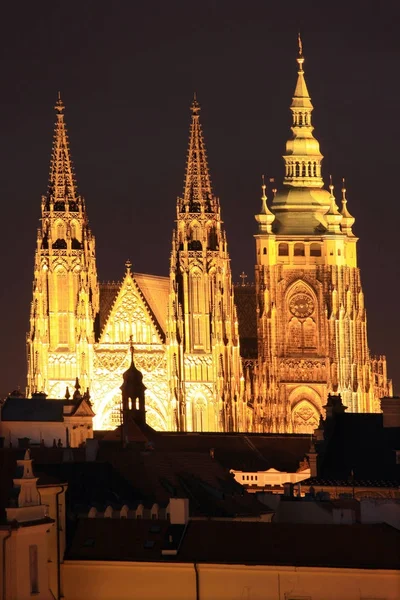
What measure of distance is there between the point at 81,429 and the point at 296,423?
31671 millimetres

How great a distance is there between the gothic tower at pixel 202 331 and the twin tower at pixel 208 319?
6 cm

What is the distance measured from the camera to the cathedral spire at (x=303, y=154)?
177m

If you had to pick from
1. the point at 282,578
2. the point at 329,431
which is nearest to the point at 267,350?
the point at 329,431

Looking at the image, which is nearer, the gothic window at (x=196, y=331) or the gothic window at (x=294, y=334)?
the gothic window at (x=196, y=331)

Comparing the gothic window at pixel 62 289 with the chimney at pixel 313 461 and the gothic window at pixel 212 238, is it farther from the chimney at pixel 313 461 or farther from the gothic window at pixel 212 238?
the chimney at pixel 313 461

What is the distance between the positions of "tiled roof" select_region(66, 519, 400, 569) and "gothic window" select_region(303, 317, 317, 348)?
8637 centimetres

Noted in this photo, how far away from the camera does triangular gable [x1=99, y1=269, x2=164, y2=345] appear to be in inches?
6624

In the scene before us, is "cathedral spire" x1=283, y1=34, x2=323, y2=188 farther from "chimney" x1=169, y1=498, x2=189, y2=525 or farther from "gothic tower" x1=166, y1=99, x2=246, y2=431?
"chimney" x1=169, y1=498, x2=189, y2=525

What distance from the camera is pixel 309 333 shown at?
6767 inches

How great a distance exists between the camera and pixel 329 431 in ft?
407

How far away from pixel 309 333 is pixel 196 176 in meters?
10.0

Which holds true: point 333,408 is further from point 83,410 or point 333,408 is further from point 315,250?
point 315,250

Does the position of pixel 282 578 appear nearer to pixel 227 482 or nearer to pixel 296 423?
pixel 227 482

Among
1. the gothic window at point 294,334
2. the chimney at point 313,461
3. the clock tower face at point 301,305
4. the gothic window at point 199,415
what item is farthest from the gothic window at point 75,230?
the chimney at point 313,461
